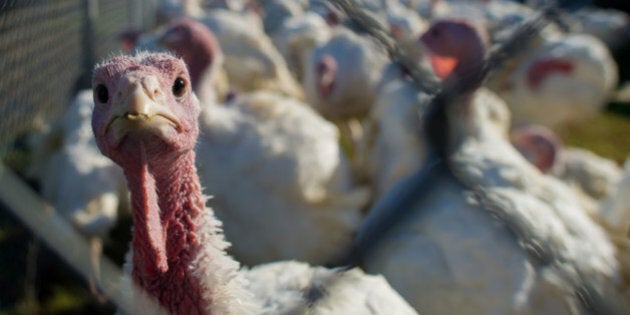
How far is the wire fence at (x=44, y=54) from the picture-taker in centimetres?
299

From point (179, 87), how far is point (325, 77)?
9.76 feet

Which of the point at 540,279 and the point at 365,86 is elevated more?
the point at 540,279

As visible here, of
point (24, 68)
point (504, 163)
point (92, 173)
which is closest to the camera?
point (504, 163)

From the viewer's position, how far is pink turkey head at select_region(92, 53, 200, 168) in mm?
871

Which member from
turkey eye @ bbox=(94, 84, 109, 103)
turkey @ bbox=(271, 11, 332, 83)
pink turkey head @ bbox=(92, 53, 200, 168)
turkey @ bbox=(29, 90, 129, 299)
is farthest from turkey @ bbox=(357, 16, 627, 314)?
turkey @ bbox=(271, 11, 332, 83)

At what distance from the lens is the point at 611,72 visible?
4.70 m

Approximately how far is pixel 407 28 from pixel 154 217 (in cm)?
460

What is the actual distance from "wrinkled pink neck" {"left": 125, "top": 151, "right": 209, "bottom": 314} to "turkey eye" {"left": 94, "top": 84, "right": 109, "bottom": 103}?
11cm

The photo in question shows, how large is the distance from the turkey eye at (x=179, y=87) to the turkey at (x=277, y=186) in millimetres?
1325

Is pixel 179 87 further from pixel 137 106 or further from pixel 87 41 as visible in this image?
pixel 87 41

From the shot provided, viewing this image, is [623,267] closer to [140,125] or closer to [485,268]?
[485,268]

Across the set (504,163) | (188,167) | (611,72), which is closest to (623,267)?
(504,163)

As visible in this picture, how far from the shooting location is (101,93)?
93 centimetres

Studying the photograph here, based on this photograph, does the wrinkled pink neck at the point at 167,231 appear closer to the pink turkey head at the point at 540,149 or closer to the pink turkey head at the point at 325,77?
the pink turkey head at the point at 540,149
